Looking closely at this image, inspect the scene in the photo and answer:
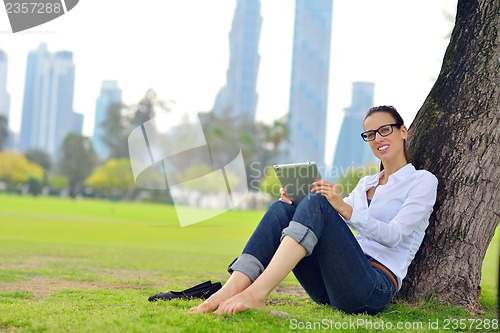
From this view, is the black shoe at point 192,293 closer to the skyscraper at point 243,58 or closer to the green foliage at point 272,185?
the green foliage at point 272,185

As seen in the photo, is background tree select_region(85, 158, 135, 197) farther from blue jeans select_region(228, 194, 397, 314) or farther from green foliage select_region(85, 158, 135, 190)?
blue jeans select_region(228, 194, 397, 314)

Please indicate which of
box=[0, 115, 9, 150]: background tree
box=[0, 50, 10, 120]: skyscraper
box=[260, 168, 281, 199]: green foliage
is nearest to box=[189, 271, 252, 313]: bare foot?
box=[260, 168, 281, 199]: green foliage

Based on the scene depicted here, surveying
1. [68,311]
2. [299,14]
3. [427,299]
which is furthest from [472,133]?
[299,14]

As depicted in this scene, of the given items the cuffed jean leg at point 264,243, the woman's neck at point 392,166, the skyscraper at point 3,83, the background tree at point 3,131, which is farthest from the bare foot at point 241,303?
the skyscraper at point 3,83

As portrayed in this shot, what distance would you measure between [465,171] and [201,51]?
257 feet

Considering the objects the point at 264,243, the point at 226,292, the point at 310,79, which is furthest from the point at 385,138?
the point at 310,79

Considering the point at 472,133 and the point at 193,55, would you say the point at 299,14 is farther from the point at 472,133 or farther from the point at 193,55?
the point at 472,133

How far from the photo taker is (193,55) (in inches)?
3150

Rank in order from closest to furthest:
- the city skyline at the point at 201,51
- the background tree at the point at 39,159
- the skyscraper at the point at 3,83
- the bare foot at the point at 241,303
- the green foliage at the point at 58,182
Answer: the bare foot at the point at 241,303 < the city skyline at the point at 201,51 < the green foliage at the point at 58,182 < the background tree at the point at 39,159 < the skyscraper at the point at 3,83

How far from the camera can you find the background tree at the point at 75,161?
7838 cm

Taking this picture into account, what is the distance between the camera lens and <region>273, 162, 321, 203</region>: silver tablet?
3.75 m

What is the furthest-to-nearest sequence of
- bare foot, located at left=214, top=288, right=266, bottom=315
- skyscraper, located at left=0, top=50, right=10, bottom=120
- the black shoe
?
skyscraper, located at left=0, top=50, right=10, bottom=120, the black shoe, bare foot, located at left=214, top=288, right=266, bottom=315

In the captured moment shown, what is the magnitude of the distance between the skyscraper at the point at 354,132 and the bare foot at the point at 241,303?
58.7 m

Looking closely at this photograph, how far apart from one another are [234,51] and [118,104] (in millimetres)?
24714
